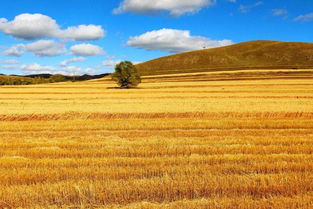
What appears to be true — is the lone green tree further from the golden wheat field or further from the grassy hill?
the golden wheat field

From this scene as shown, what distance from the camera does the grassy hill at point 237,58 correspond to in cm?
10705

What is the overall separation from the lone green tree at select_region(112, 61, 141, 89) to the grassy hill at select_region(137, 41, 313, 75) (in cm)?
4180

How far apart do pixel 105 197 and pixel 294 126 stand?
13.2 metres

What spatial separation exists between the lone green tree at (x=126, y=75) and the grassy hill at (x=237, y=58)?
137 feet

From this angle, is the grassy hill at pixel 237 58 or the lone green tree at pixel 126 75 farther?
the grassy hill at pixel 237 58

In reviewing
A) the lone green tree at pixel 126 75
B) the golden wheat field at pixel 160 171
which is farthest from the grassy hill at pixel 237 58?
the golden wheat field at pixel 160 171

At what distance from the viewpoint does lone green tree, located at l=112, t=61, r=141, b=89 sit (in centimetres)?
6538

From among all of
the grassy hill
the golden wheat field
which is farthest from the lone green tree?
the golden wheat field

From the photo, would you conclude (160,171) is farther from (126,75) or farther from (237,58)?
(237,58)

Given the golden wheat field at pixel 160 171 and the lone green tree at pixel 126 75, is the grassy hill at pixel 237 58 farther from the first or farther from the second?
the golden wheat field at pixel 160 171

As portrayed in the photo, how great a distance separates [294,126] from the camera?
53.4 feet

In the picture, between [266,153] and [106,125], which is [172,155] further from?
[106,125]

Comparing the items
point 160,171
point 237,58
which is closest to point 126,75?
point 160,171

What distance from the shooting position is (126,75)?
6544cm
